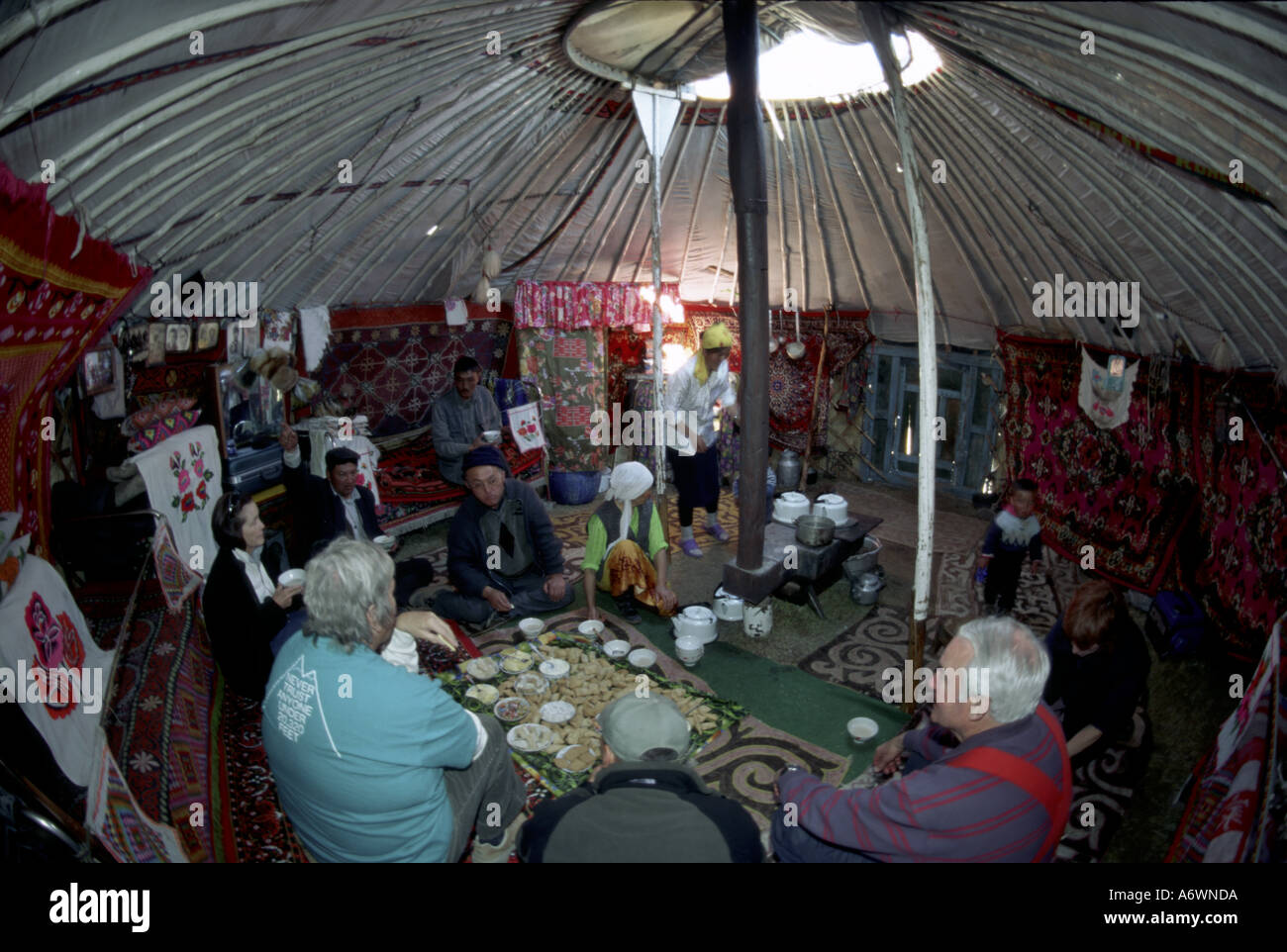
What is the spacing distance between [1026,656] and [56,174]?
11.5 feet

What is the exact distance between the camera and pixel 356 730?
2.07 metres

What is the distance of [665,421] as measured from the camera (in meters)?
6.25

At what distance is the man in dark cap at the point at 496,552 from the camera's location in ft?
15.7

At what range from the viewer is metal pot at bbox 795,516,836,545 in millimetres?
5051

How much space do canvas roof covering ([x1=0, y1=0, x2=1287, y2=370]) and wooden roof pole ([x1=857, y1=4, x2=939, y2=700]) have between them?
20cm

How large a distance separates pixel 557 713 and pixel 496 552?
57.7 inches

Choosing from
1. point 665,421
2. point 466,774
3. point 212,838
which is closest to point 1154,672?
point 665,421

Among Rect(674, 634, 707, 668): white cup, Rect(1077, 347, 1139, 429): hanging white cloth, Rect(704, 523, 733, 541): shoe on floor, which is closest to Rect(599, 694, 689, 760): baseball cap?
Rect(674, 634, 707, 668): white cup

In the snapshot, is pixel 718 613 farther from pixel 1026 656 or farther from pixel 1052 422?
pixel 1052 422

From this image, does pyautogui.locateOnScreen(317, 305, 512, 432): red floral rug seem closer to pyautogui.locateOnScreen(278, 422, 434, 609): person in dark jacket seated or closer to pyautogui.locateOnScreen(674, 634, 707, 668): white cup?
pyautogui.locateOnScreen(278, 422, 434, 609): person in dark jacket seated

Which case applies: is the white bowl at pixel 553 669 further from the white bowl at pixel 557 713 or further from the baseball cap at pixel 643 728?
the baseball cap at pixel 643 728

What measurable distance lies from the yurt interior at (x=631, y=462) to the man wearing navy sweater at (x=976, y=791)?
0.04 feet

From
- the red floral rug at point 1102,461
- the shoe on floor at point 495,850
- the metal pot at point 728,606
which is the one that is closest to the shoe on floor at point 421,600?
the metal pot at point 728,606

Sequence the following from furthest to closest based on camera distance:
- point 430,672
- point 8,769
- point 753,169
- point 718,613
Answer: point 718,613, point 430,672, point 753,169, point 8,769
